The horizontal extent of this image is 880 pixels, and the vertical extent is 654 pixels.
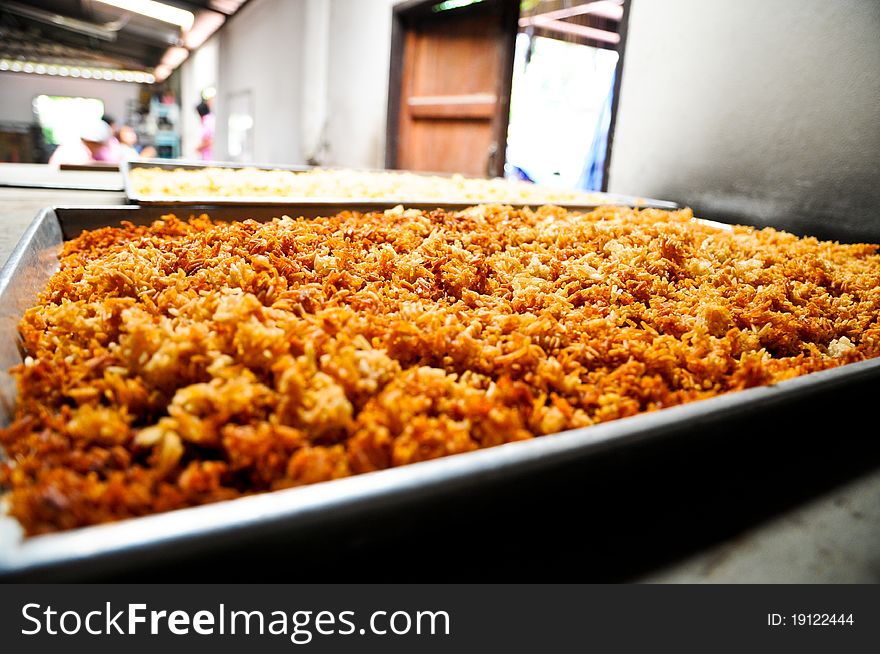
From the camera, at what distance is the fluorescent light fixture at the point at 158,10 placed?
25.2 feet

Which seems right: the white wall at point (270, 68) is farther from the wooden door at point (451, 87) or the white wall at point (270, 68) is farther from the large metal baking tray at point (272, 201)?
the large metal baking tray at point (272, 201)

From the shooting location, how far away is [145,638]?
0.54 meters

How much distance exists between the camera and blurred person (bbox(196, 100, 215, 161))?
9.68 meters

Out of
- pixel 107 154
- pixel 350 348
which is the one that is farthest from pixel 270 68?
pixel 350 348

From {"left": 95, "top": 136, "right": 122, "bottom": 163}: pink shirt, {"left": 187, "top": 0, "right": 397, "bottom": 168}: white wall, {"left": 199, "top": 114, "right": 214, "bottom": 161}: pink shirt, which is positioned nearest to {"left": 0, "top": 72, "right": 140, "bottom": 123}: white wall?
{"left": 199, "top": 114, "right": 214, "bottom": 161}: pink shirt

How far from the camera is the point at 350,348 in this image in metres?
0.84

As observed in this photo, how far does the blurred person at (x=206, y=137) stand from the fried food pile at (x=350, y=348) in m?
8.99

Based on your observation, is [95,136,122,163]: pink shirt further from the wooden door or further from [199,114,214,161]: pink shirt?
the wooden door

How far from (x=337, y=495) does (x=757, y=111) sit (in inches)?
119

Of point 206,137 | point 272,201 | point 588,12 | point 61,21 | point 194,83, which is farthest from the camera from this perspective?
point 194,83

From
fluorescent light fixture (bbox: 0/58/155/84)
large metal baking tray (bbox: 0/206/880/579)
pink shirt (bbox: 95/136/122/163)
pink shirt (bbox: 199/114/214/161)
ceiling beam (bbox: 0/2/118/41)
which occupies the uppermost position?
fluorescent light fixture (bbox: 0/58/155/84)

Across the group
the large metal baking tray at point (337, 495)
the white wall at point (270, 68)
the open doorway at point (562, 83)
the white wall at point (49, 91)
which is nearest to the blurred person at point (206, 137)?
the white wall at point (270, 68)

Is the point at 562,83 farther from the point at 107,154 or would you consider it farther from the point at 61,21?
the point at 61,21

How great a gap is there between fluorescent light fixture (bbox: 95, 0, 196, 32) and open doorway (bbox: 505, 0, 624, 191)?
5405mm
